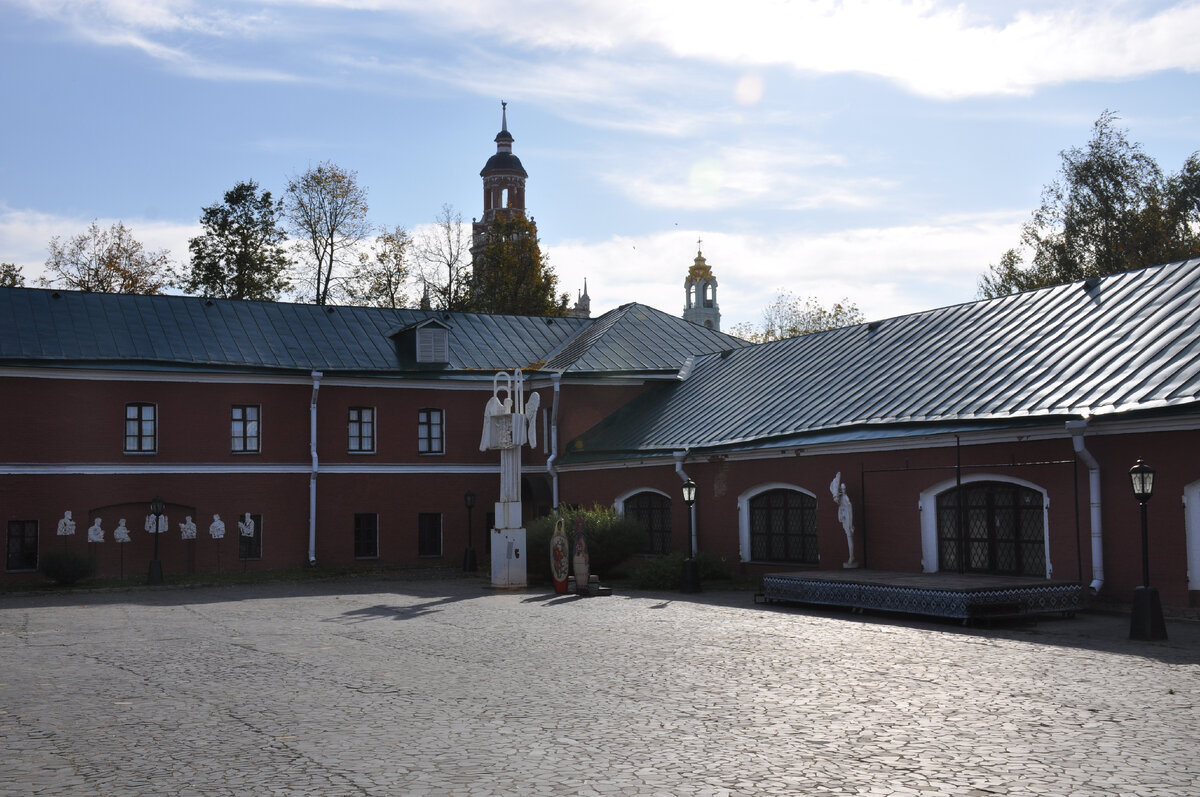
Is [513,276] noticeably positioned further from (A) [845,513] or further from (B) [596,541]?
(A) [845,513]

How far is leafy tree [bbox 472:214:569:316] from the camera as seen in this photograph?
5109cm

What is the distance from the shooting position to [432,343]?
3316cm

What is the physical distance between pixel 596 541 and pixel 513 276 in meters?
27.8

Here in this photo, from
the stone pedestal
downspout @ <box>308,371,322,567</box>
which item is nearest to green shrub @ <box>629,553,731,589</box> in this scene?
the stone pedestal

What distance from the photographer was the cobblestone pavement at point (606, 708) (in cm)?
725

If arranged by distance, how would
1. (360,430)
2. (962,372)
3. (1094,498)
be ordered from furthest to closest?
(360,430) < (962,372) < (1094,498)

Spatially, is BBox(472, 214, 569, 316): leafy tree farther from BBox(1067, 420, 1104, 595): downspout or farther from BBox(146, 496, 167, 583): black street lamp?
BBox(1067, 420, 1104, 595): downspout

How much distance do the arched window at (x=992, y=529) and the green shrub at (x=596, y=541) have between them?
7.80 m

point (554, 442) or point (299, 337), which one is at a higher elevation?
point (299, 337)

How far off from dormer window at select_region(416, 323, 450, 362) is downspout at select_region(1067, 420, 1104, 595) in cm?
2013

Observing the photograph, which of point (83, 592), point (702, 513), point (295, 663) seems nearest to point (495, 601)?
point (702, 513)

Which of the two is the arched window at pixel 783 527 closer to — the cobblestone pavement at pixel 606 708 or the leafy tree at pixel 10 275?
the cobblestone pavement at pixel 606 708

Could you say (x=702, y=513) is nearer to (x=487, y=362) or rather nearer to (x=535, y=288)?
(x=487, y=362)

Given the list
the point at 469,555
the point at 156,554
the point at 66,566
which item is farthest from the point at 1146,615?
the point at 66,566
